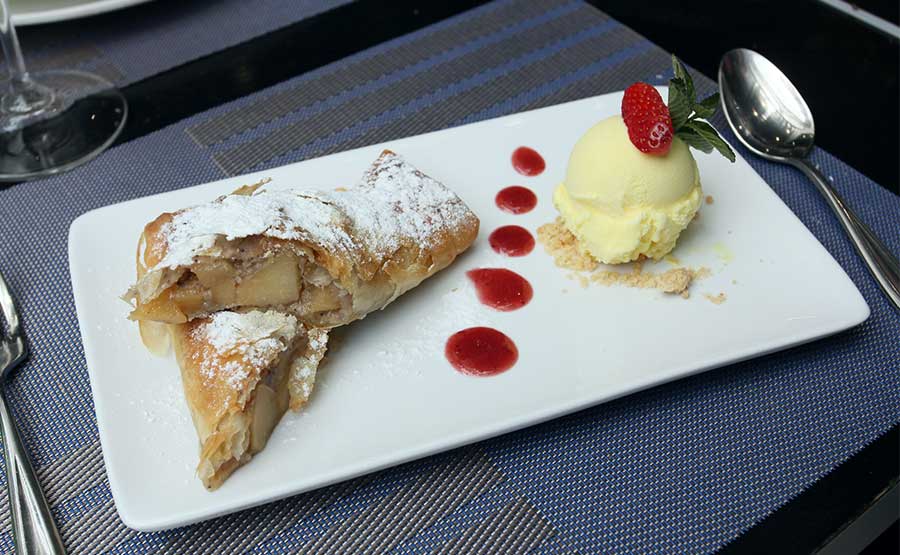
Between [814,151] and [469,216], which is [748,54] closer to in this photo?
[814,151]

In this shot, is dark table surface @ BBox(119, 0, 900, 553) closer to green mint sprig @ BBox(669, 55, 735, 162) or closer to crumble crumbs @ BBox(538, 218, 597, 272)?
green mint sprig @ BBox(669, 55, 735, 162)

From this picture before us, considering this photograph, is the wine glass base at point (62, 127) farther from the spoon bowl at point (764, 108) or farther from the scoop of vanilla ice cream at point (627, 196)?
the spoon bowl at point (764, 108)

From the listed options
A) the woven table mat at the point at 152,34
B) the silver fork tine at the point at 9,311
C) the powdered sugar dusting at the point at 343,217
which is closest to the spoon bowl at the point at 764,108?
the powdered sugar dusting at the point at 343,217

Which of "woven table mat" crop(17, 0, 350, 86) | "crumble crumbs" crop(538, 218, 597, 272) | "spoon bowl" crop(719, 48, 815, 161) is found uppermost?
"spoon bowl" crop(719, 48, 815, 161)

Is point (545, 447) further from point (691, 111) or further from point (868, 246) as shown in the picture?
point (868, 246)

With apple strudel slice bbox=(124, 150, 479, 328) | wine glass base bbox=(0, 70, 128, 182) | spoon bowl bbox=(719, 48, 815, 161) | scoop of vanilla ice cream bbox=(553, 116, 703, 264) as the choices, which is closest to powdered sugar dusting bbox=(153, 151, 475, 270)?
apple strudel slice bbox=(124, 150, 479, 328)

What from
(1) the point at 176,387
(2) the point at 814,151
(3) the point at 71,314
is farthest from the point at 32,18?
(2) the point at 814,151
